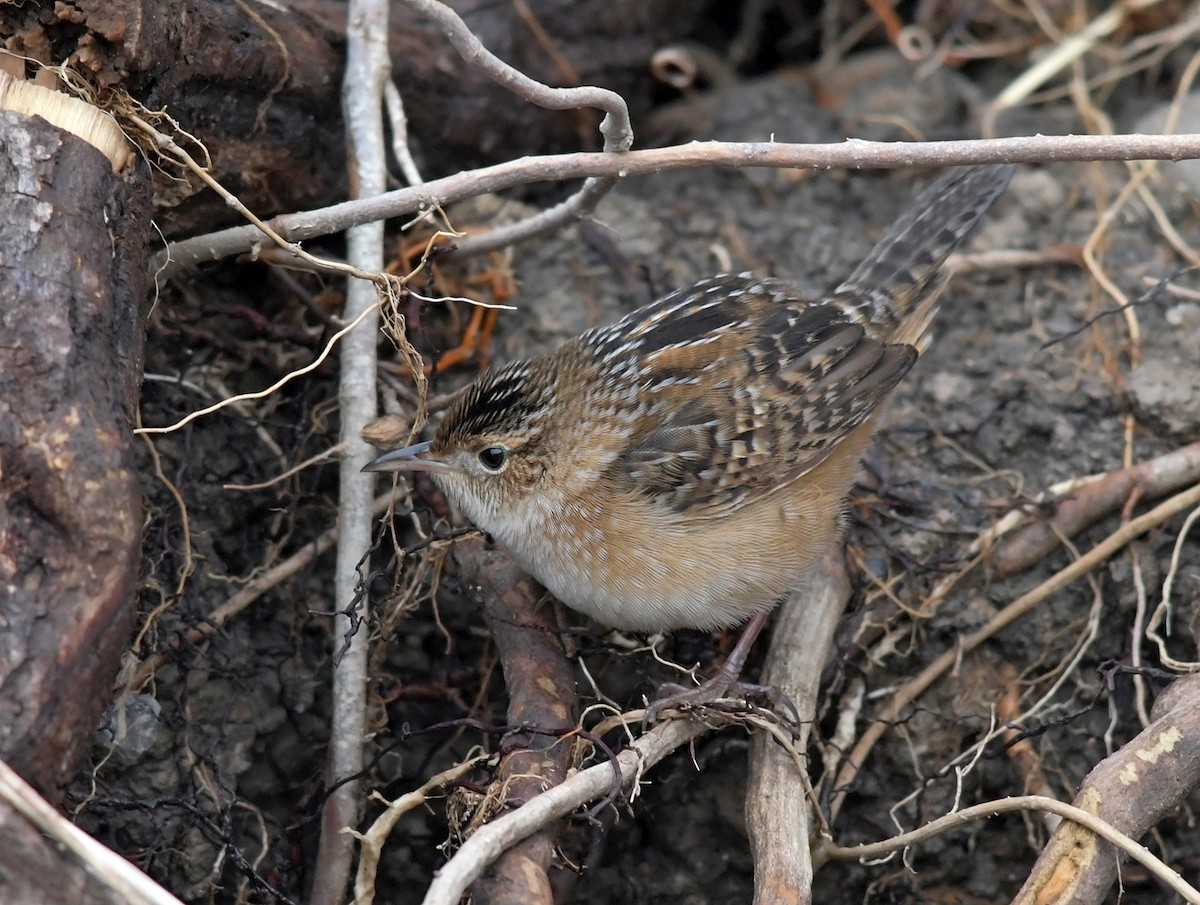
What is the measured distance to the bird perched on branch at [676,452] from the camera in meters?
3.97

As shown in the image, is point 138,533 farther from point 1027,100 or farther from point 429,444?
point 1027,100

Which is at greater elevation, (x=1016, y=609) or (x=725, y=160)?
(x=725, y=160)

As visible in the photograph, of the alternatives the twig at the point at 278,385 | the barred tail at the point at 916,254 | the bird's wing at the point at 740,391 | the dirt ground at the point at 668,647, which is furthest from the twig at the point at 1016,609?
the twig at the point at 278,385

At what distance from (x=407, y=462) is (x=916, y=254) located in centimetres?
207

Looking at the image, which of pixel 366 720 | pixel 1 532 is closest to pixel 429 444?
pixel 366 720

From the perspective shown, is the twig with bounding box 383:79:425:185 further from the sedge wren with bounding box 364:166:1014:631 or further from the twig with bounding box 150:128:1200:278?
the sedge wren with bounding box 364:166:1014:631

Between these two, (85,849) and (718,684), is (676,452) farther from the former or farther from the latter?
(85,849)

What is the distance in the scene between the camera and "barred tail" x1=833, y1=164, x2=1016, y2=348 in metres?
4.67

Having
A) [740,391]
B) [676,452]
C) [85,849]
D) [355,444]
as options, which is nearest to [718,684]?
[676,452]

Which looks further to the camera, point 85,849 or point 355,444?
point 355,444

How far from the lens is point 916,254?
4680mm

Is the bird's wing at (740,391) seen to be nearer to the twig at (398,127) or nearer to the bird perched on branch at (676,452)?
the bird perched on branch at (676,452)

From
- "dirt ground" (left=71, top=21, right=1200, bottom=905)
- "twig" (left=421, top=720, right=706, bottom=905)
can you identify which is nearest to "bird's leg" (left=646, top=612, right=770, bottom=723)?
"twig" (left=421, top=720, right=706, bottom=905)

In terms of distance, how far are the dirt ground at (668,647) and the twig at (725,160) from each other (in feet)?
2.02
